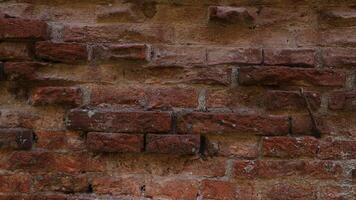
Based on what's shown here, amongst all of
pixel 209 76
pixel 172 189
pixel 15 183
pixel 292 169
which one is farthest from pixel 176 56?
pixel 15 183

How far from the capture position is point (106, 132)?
1676mm

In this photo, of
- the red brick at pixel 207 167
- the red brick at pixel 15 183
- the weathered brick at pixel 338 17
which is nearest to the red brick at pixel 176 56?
the red brick at pixel 207 167

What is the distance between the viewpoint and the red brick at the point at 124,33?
68.5 inches

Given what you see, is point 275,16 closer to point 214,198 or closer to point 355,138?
point 355,138

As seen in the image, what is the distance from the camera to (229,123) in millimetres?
1674

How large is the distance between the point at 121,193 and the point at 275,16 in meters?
0.86

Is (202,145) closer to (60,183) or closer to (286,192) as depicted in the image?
(286,192)

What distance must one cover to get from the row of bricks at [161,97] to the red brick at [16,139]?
12cm

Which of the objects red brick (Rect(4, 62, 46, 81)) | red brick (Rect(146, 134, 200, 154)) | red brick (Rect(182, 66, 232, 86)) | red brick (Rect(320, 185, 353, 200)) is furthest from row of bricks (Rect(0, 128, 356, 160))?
red brick (Rect(4, 62, 46, 81))

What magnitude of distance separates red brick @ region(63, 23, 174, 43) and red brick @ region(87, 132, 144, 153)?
36 centimetres

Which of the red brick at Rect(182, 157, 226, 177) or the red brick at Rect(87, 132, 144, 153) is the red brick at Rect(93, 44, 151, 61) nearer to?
the red brick at Rect(87, 132, 144, 153)

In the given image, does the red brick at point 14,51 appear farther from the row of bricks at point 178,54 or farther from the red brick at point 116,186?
the red brick at point 116,186

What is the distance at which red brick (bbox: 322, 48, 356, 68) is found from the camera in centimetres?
171

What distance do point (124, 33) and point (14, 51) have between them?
16.2 inches
